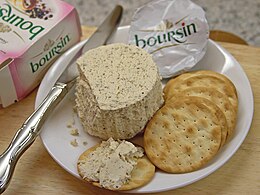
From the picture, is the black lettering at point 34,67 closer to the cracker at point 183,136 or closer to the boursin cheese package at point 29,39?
the boursin cheese package at point 29,39

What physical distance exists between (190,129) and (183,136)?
0.6 inches

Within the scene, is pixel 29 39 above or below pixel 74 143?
above

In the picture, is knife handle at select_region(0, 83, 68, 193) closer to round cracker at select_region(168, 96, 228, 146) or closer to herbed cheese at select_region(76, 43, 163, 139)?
herbed cheese at select_region(76, 43, 163, 139)

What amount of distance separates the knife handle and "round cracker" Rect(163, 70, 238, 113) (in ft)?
0.63

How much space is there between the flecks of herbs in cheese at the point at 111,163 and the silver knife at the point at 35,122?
96 mm

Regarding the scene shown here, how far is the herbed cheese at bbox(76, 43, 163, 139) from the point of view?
81cm

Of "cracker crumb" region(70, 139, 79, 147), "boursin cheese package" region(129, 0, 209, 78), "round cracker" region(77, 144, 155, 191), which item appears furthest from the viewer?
"boursin cheese package" region(129, 0, 209, 78)

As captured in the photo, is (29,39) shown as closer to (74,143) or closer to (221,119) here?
(74,143)

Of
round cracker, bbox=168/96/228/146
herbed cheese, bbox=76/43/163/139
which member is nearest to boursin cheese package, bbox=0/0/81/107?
herbed cheese, bbox=76/43/163/139

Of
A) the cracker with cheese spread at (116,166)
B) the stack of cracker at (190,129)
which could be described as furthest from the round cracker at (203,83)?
the cracker with cheese spread at (116,166)

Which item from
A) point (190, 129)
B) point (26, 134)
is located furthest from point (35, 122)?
point (190, 129)

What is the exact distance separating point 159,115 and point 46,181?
0.22 meters

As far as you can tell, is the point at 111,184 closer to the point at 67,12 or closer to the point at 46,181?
the point at 46,181

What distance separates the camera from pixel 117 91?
32.1 inches
